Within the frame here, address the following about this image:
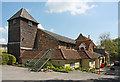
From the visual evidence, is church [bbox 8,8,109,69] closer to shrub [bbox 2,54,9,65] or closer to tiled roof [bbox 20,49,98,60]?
tiled roof [bbox 20,49,98,60]

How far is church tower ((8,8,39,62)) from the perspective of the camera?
22.4m

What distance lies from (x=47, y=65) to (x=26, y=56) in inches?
235

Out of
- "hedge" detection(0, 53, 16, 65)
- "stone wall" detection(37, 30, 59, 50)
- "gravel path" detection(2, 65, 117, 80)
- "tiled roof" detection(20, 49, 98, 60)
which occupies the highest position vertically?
"stone wall" detection(37, 30, 59, 50)

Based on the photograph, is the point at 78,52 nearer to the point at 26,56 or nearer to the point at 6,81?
the point at 26,56

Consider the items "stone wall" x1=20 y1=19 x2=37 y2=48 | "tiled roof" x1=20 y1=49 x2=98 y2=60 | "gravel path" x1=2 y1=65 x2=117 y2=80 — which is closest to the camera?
"gravel path" x1=2 y1=65 x2=117 y2=80

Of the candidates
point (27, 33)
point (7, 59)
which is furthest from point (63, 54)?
point (7, 59)

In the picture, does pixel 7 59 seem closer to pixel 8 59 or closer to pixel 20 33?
pixel 8 59

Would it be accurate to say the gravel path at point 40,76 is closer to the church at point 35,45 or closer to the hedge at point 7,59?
the church at point 35,45

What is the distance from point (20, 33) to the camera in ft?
73.4

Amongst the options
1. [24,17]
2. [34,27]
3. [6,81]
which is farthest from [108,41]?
[6,81]

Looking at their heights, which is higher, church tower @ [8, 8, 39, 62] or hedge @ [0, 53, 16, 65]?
church tower @ [8, 8, 39, 62]

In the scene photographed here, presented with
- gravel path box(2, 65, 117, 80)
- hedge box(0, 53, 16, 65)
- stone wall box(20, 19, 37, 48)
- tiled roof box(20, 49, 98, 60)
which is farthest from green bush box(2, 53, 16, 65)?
gravel path box(2, 65, 117, 80)

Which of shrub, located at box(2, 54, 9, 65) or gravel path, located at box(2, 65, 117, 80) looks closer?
gravel path, located at box(2, 65, 117, 80)

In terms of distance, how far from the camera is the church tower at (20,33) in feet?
73.5
